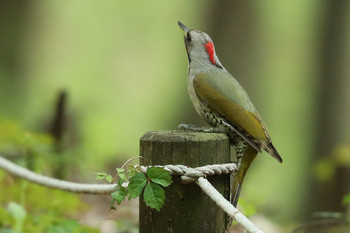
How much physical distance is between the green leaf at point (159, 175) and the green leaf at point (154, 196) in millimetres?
25

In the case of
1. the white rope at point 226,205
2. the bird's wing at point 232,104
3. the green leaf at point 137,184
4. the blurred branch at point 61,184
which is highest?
the bird's wing at point 232,104

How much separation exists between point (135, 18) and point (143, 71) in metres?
1.59

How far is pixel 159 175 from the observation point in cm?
200

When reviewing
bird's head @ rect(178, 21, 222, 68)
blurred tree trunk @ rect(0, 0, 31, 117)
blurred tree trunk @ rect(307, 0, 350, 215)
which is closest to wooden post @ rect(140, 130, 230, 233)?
bird's head @ rect(178, 21, 222, 68)

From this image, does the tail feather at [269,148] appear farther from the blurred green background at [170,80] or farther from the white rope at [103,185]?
the blurred green background at [170,80]

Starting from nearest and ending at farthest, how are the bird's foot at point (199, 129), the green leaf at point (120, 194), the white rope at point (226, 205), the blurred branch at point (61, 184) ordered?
1. the white rope at point (226, 205)
2. the green leaf at point (120, 194)
3. the bird's foot at point (199, 129)
4. the blurred branch at point (61, 184)

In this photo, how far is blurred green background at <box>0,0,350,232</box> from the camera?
752cm

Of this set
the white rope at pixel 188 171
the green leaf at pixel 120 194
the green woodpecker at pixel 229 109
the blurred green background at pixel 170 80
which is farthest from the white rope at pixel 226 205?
the blurred green background at pixel 170 80

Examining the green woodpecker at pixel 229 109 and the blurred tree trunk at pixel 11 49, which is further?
the blurred tree trunk at pixel 11 49

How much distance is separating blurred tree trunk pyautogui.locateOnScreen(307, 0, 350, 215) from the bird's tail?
16.7 feet

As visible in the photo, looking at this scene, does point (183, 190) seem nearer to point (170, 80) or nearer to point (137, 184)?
point (137, 184)

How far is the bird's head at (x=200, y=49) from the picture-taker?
289 centimetres

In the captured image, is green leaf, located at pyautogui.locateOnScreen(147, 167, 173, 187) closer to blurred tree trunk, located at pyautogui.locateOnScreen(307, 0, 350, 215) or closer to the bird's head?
the bird's head

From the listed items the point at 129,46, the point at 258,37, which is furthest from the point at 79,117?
the point at 129,46
